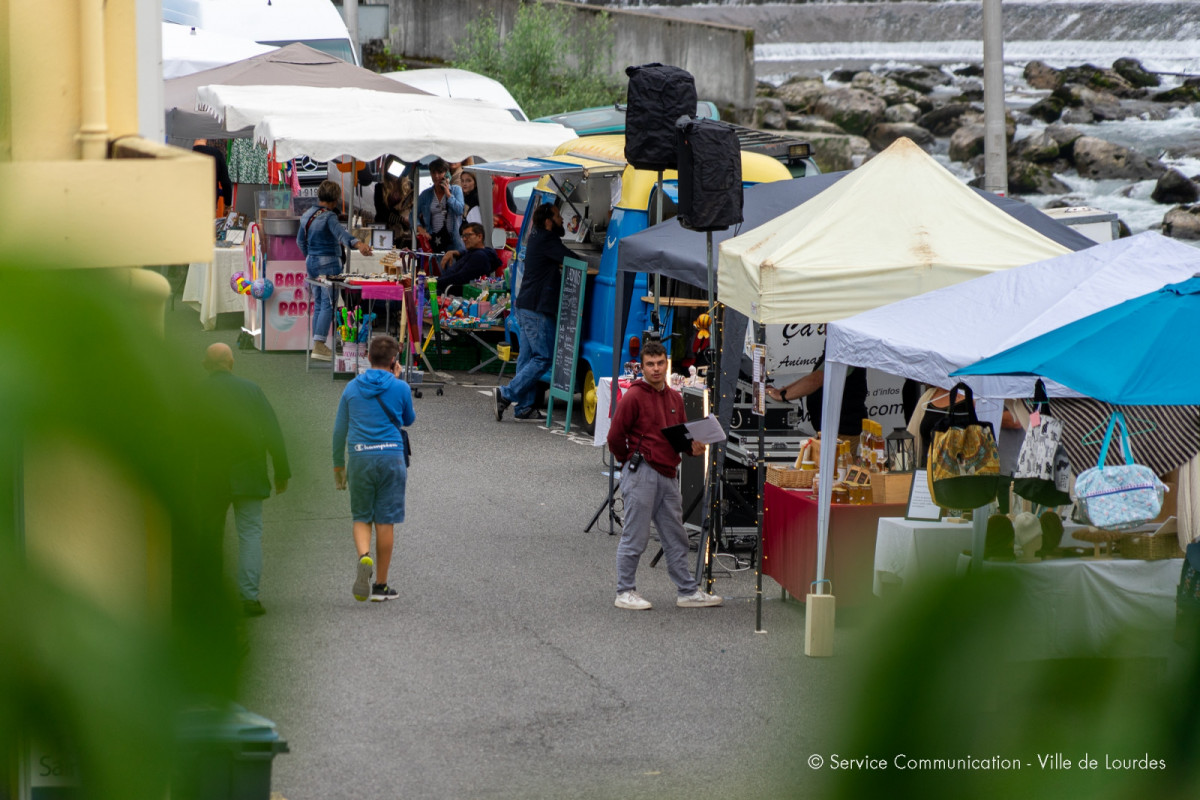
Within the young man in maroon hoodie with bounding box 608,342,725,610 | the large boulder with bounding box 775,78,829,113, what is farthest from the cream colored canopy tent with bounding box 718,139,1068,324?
the large boulder with bounding box 775,78,829,113

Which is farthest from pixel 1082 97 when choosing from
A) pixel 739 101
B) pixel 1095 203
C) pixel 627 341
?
pixel 627 341

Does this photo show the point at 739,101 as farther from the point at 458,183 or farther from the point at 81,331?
the point at 81,331

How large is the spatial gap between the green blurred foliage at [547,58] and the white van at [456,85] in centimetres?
329

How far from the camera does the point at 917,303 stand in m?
7.12

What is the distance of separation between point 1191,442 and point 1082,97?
1101 inches

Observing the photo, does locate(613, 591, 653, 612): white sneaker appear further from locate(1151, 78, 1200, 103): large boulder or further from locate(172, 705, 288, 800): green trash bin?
locate(1151, 78, 1200, 103): large boulder

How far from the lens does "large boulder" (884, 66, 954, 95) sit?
3581 centimetres

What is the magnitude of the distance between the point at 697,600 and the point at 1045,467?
2.21 meters

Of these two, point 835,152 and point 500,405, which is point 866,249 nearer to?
point 500,405

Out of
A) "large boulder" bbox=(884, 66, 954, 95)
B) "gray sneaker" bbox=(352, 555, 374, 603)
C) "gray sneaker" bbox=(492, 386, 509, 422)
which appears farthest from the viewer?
"large boulder" bbox=(884, 66, 954, 95)

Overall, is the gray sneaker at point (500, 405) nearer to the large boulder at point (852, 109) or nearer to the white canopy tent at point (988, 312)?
the white canopy tent at point (988, 312)

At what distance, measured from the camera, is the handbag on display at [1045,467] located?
6.64 metres

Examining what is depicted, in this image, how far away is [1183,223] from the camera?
82.4ft

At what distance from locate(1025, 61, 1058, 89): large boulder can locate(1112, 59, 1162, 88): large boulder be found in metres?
1.50
